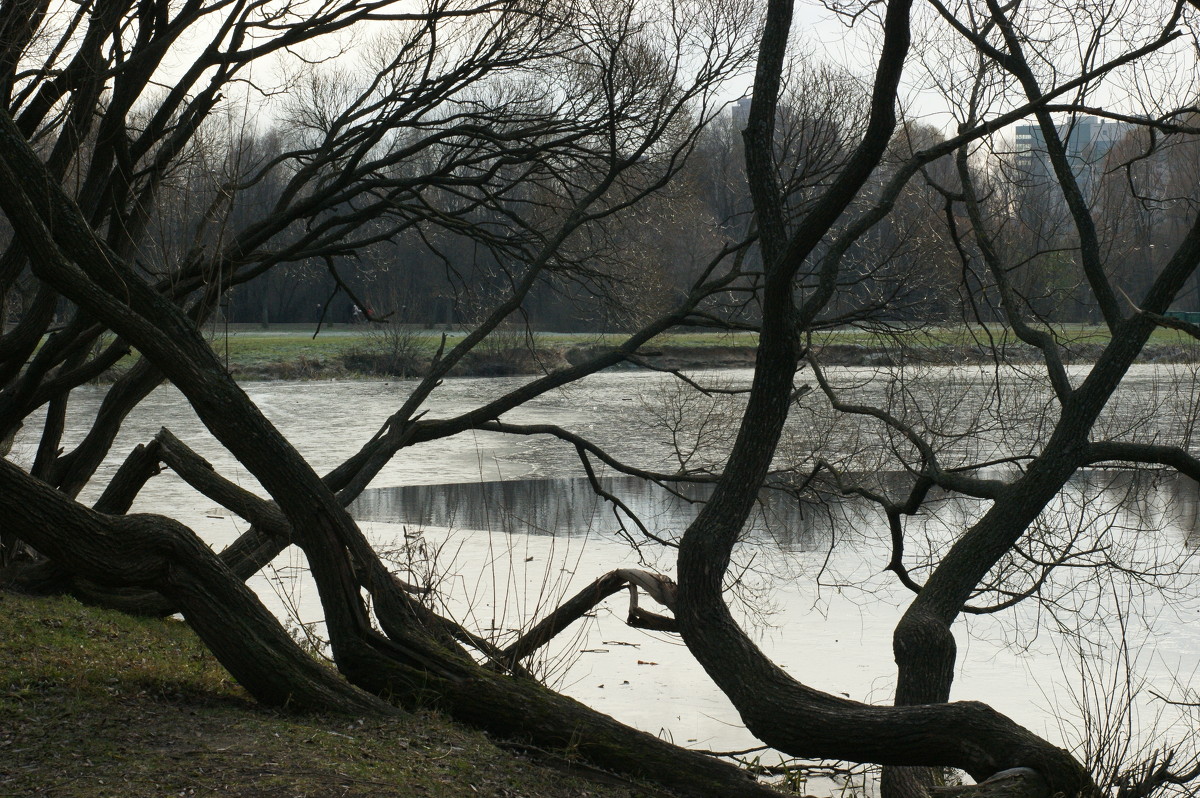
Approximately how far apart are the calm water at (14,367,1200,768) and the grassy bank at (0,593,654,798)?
0.93 m

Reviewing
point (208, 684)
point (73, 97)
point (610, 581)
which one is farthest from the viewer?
point (73, 97)

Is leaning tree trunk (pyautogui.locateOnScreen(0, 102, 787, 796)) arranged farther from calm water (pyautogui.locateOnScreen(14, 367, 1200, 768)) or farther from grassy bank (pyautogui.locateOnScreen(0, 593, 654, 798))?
calm water (pyautogui.locateOnScreen(14, 367, 1200, 768))

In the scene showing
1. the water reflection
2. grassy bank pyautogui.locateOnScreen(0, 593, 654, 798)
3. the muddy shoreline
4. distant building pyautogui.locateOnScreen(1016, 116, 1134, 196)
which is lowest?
the water reflection

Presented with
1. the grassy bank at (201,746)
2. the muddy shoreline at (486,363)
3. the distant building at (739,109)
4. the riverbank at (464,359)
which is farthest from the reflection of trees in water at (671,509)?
the muddy shoreline at (486,363)

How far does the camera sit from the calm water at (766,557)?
7.18 meters

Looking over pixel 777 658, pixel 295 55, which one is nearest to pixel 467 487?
pixel 777 658

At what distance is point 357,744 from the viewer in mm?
3869

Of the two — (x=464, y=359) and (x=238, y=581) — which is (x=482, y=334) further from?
(x=464, y=359)

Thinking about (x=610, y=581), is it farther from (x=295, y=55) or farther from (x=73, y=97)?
(x=73, y=97)

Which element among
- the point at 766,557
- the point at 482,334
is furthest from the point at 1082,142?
the point at 766,557

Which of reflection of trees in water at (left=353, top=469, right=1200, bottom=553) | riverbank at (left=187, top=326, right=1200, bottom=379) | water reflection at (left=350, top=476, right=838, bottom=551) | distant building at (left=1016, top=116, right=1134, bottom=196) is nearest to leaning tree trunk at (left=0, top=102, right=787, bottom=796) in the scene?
distant building at (left=1016, top=116, right=1134, bottom=196)

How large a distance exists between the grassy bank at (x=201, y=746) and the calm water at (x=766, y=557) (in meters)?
0.93

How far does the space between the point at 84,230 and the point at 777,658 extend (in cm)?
547

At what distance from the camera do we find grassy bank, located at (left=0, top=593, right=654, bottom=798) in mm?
3291
